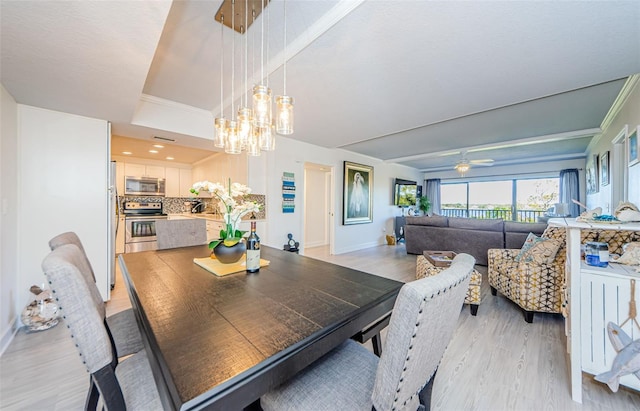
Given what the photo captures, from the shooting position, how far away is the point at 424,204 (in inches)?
329

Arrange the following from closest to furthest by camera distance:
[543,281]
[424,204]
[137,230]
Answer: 1. [543,281]
2. [137,230]
3. [424,204]

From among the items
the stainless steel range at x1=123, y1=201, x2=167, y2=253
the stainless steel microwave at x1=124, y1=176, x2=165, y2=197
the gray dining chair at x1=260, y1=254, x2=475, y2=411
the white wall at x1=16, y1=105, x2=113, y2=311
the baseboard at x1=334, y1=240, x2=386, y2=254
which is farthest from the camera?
the baseboard at x1=334, y1=240, x2=386, y2=254

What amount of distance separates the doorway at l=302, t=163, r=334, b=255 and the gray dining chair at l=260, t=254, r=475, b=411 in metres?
5.22

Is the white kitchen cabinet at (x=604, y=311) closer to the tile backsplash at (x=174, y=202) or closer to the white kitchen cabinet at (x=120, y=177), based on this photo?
the tile backsplash at (x=174, y=202)

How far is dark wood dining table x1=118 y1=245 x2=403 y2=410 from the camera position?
2.05 feet

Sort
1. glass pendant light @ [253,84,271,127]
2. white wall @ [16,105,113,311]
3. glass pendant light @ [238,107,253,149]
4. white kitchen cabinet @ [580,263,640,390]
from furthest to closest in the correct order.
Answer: white wall @ [16,105,113,311] → glass pendant light @ [238,107,253,149] → glass pendant light @ [253,84,271,127] → white kitchen cabinet @ [580,263,640,390]

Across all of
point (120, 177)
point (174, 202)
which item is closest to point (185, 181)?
point (174, 202)

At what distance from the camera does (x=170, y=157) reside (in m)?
5.38

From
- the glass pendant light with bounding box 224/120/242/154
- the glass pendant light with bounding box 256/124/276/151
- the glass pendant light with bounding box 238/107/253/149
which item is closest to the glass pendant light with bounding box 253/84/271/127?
the glass pendant light with bounding box 238/107/253/149

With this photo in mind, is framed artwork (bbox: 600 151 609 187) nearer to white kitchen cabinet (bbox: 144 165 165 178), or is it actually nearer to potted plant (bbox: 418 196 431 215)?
potted plant (bbox: 418 196 431 215)

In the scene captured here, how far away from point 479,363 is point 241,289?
5.81ft

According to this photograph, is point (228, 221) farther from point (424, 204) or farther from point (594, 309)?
point (424, 204)

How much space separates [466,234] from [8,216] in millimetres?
5935

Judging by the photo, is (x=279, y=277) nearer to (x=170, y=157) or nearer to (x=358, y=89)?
(x=358, y=89)
